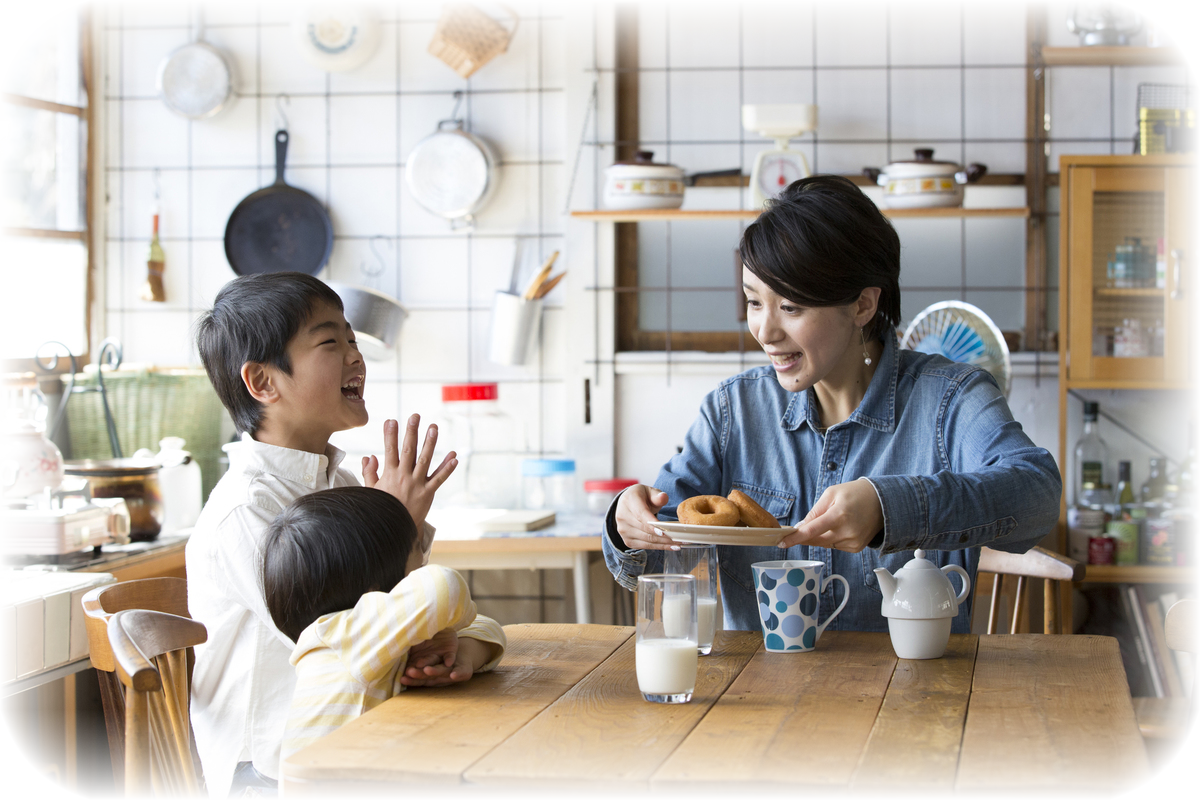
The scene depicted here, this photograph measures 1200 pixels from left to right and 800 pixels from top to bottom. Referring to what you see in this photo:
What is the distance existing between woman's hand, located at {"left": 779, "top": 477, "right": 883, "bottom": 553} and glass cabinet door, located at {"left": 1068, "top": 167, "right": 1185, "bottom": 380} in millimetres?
1820

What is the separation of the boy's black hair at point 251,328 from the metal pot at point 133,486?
101 cm

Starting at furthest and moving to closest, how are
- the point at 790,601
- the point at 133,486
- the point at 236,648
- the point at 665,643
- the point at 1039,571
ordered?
the point at 133,486
the point at 1039,571
the point at 236,648
the point at 790,601
the point at 665,643

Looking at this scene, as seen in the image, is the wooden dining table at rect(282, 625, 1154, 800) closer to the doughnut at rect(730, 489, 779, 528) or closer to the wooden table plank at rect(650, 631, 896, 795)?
the wooden table plank at rect(650, 631, 896, 795)

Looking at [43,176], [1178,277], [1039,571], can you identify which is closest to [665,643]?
[1039,571]

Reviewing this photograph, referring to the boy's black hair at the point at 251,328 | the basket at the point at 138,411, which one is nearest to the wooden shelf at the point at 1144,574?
the boy's black hair at the point at 251,328

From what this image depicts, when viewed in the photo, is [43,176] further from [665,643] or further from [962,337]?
[665,643]

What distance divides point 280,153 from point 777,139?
1.42 m

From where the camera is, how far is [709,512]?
1.40 meters

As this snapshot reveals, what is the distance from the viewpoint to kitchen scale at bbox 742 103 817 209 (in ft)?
9.50

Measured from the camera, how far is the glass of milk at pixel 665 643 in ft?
3.67

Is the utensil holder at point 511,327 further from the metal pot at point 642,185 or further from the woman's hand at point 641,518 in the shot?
the woman's hand at point 641,518

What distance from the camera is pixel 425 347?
326 cm

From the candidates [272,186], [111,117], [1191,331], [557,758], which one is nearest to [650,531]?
[557,758]

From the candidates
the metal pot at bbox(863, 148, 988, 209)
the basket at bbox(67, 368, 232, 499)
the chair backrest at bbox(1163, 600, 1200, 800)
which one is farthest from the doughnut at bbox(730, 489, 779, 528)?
the basket at bbox(67, 368, 232, 499)
